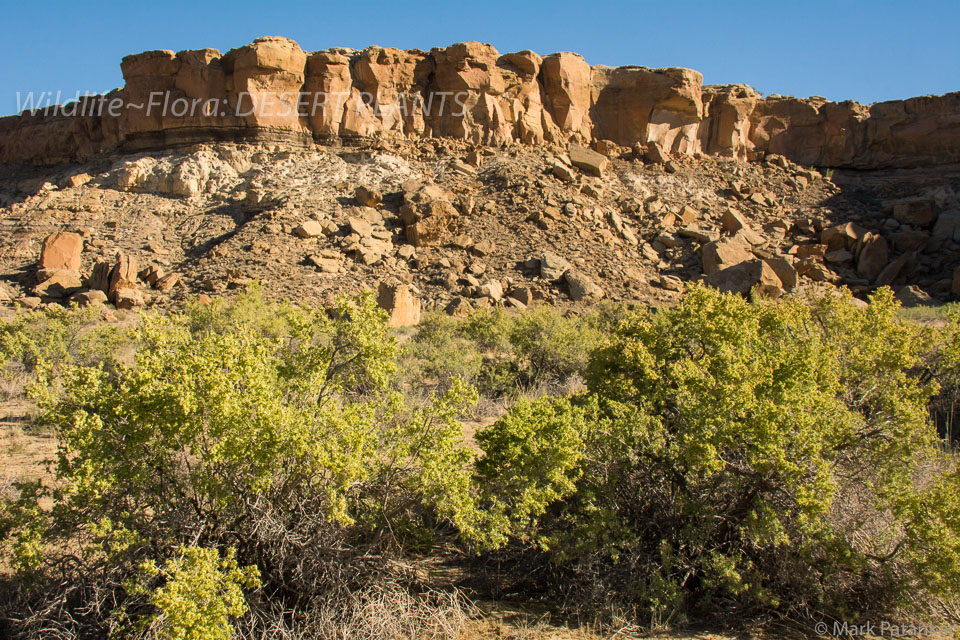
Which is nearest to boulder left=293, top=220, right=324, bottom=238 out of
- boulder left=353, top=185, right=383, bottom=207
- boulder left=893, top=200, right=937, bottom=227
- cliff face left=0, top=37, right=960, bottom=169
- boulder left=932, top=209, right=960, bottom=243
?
boulder left=353, top=185, right=383, bottom=207

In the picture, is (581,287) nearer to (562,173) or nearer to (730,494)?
(562,173)

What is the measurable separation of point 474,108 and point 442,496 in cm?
3126

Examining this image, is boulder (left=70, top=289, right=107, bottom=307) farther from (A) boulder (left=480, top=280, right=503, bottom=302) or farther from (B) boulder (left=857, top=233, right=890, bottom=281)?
(B) boulder (left=857, top=233, right=890, bottom=281)

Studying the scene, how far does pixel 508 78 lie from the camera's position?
34.1 metres

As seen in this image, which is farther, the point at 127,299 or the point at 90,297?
the point at 127,299

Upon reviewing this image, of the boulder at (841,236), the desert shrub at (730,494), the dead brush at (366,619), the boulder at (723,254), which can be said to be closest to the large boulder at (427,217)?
the boulder at (723,254)

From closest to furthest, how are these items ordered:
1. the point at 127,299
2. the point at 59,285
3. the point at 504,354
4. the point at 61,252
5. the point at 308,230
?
the point at 504,354
the point at 127,299
the point at 59,285
the point at 61,252
the point at 308,230

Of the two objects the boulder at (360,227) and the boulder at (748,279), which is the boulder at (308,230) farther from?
the boulder at (748,279)

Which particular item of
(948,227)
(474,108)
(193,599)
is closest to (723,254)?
(948,227)

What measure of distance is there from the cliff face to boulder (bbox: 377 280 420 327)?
15422mm

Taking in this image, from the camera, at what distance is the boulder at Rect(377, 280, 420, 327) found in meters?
20.1

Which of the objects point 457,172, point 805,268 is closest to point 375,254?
point 457,172

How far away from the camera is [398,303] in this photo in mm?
20188

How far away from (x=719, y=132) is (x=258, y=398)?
38446 mm
